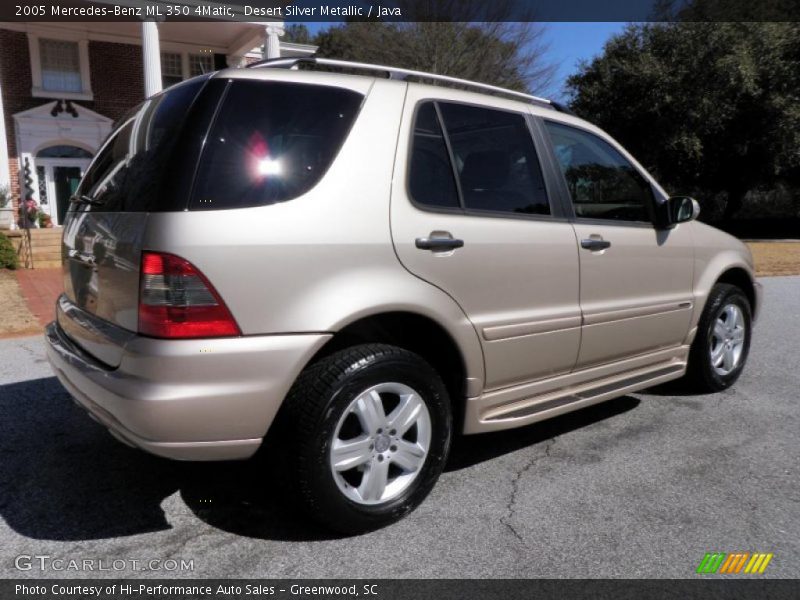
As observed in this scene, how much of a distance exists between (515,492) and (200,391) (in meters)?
1.66

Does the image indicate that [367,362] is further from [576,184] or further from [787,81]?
[787,81]

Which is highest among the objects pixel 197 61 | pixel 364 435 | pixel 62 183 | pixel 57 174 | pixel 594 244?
pixel 197 61

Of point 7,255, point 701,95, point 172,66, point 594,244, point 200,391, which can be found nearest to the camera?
point 200,391

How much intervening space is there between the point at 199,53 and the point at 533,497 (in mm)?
20851

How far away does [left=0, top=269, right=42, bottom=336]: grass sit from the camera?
288 inches

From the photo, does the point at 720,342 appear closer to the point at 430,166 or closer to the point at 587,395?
the point at 587,395

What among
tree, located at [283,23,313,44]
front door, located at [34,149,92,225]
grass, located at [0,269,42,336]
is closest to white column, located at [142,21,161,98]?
front door, located at [34,149,92,225]

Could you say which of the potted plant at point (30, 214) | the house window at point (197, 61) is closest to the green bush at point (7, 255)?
the potted plant at point (30, 214)

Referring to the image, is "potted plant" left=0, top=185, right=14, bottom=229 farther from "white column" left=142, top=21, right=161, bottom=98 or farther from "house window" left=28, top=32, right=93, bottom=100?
"white column" left=142, top=21, right=161, bottom=98

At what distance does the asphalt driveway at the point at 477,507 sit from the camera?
2650mm

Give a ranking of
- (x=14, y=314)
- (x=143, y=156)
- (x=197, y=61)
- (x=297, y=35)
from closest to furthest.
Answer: (x=143, y=156), (x=14, y=314), (x=197, y=61), (x=297, y=35)

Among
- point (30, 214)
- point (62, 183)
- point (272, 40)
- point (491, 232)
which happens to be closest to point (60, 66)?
point (62, 183)

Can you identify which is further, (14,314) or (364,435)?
(14,314)

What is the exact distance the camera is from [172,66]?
823 inches
